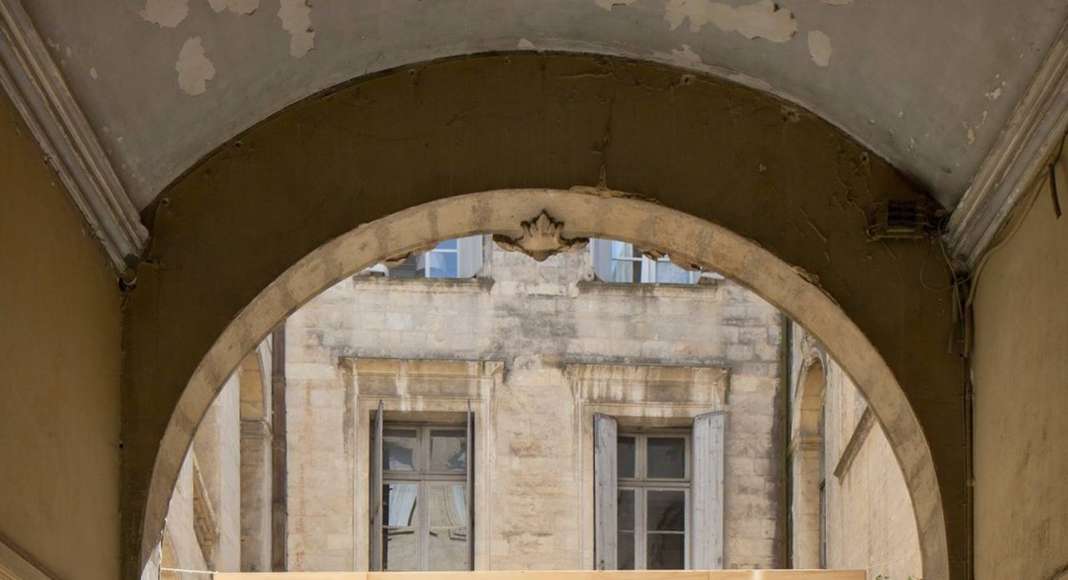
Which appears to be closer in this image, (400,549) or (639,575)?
(639,575)

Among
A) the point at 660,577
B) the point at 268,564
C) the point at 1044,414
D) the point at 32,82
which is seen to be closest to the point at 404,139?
the point at 32,82

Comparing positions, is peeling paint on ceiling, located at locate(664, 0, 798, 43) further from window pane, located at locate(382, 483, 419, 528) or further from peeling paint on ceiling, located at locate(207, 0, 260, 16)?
window pane, located at locate(382, 483, 419, 528)

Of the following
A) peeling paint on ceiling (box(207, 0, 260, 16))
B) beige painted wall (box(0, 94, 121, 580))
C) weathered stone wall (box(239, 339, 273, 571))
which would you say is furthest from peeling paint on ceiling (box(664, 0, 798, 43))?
weathered stone wall (box(239, 339, 273, 571))

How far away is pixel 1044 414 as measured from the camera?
6270mm

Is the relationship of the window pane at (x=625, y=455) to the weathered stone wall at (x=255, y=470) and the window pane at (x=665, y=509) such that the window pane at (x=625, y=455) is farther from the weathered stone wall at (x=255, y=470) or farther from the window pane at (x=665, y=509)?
the weathered stone wall at (x=255, y=470)

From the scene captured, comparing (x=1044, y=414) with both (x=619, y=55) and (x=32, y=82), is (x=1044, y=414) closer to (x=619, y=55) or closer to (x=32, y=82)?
(x=619, y=55)

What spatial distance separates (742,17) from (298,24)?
1.34 m

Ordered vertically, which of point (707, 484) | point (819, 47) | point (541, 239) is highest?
point (819, 47)

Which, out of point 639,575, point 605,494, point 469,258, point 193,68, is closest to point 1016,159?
point 193,68

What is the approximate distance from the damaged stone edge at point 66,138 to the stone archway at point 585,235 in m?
0.43

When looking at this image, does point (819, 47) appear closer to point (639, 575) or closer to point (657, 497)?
point (639, 575)

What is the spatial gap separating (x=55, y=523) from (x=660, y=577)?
4877mm

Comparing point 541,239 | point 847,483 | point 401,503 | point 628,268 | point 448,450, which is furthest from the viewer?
point 628,268

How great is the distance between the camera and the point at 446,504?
1897 centimetres
